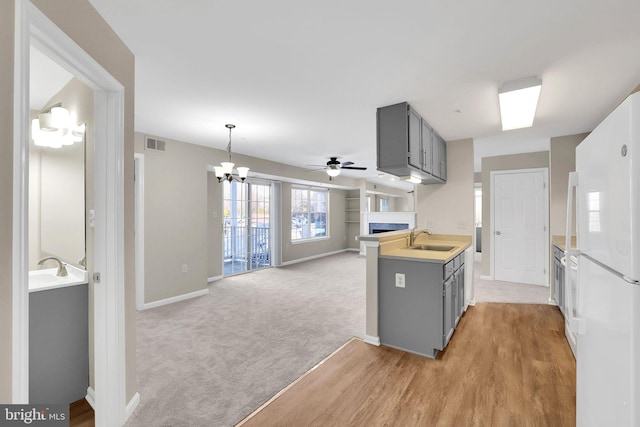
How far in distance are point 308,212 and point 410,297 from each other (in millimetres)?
6095

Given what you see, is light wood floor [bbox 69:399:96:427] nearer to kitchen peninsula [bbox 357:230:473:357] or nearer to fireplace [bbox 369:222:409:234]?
kitchen peninsula [bbox 357:230:473:357]

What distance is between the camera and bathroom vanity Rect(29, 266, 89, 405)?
188 centimetres

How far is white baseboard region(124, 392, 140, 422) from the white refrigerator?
253 centimetres

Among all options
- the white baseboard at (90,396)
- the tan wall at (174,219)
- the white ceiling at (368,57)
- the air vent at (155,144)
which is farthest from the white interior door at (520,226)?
the white baseboard at (90,396)

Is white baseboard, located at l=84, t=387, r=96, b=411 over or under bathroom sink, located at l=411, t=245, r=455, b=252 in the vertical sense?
under

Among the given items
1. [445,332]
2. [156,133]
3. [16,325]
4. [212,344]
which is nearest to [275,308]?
[212,344]

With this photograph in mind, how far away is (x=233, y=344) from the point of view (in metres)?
3.01

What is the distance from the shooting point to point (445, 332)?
2812 millimetres

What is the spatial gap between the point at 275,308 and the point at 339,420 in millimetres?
2368

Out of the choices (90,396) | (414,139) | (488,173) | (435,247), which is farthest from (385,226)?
(90,396)

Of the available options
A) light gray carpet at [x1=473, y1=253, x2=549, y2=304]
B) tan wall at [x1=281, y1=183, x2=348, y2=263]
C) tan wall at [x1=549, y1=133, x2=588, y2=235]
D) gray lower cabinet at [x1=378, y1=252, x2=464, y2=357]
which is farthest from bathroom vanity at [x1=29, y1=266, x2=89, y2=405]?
tan wall at [x1=549, y1=133, x2=588, y2=235]

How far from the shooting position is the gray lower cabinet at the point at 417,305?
2.71 metres

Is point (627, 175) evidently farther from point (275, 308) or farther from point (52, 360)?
point (275, 308)

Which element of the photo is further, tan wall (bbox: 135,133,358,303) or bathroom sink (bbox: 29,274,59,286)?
tan wall (bbox: 135,133,358,303)
